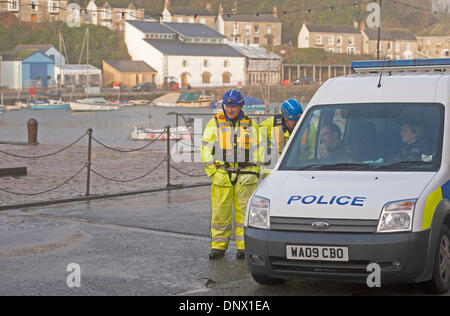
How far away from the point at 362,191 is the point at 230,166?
2418 mm

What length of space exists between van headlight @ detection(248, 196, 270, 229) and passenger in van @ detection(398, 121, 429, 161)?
4.79 feet

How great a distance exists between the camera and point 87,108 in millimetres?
99188

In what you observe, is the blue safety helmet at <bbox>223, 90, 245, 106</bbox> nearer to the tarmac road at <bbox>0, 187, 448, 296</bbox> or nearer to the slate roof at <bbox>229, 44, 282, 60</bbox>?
the tarmac road at <bbox>0, 187, 448, 296</bbox>

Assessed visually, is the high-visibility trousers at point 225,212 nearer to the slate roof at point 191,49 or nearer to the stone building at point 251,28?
the slate roof at point 191,49

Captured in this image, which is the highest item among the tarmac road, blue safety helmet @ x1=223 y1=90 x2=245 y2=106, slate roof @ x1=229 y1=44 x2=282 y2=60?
slate roof @ x1=229 y1=44 x2=282 y2=60

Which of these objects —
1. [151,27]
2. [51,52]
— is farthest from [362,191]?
[151,27]

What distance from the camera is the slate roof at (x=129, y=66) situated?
121812 mm

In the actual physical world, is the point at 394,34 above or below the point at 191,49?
above

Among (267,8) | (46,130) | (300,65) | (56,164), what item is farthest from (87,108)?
(267,8)

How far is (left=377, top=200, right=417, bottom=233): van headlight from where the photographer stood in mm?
6684

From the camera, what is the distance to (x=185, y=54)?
415 ft

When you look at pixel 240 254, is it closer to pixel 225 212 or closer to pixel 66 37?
pixel 225 212

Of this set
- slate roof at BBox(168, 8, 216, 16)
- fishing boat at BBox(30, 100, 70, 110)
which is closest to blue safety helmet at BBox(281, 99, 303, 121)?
fishing boat at BBox(30, 100, 70, 110)
